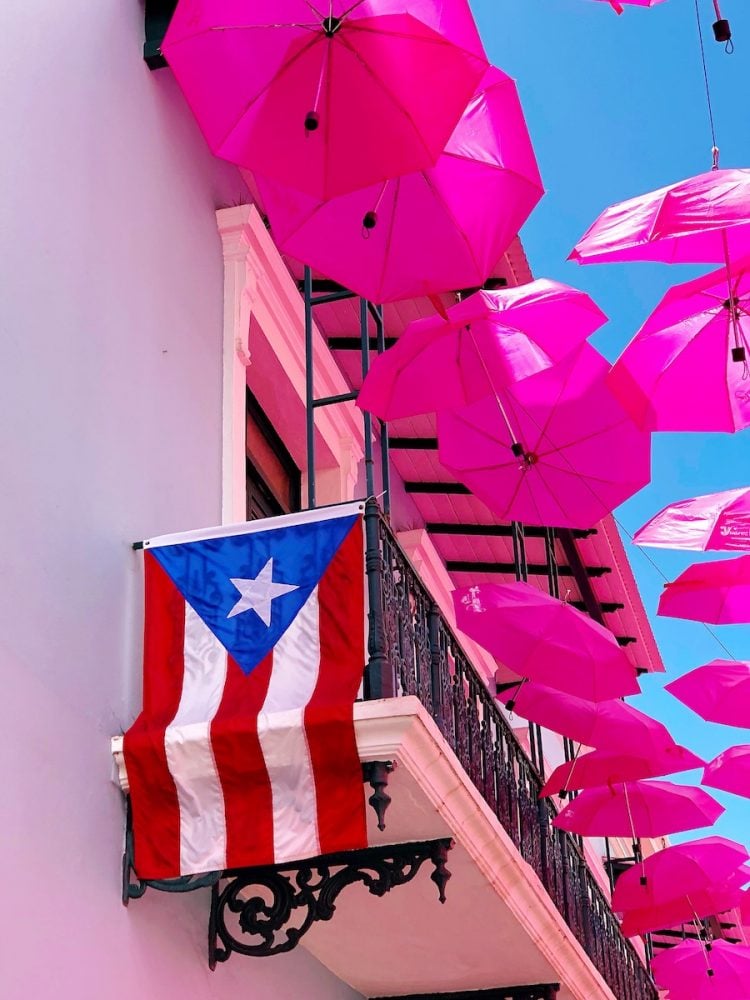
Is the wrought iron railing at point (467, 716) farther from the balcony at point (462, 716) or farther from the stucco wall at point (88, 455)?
the stucco wall at point (88, 455)

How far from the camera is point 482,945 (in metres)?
7.97

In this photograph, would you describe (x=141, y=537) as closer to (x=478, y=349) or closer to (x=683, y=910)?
(x=478, y=349)

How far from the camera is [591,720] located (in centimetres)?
984

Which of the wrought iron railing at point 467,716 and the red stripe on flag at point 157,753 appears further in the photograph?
the wrought iron railing at point 467,716

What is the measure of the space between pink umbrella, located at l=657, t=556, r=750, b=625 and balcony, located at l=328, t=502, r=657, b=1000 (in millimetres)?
1375

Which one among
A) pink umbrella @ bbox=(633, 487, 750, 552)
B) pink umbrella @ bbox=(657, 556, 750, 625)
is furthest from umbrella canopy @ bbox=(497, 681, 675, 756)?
pink umbrella @ bbox=(633, 487, 750, 552)

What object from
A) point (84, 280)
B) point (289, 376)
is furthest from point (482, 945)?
point (84, 280)

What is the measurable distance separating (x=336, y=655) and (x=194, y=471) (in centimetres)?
190

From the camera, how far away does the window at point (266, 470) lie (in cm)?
923

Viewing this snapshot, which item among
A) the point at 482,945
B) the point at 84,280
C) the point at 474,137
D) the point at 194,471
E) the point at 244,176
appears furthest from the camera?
the point at 244,176

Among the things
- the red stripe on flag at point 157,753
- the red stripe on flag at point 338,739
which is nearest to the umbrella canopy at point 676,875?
the red stripe on flag at point 338,739

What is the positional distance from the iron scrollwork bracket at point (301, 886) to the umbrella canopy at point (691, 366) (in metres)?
2.58

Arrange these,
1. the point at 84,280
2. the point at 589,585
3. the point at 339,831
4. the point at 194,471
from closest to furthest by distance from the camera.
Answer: the point at 339,831, the point at 84,280, the point at 194,471, the point at 589,585

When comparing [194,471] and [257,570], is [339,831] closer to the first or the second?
[257,570]
